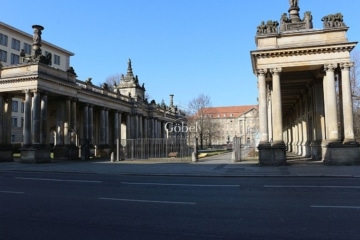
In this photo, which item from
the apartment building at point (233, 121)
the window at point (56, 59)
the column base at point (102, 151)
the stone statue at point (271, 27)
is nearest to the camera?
the stone statue at point (271, 27)

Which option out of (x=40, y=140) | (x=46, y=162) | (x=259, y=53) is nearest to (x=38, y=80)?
(x=40, y=140)

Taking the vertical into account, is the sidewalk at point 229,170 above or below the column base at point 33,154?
below

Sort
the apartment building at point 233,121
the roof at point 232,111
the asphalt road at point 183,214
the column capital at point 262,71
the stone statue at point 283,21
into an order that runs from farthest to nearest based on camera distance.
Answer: the roof at point 232,111 < the apartment building at point 233,121 < the stone statue at point 283,21 < the column capital at point 262,71 < the asphalt road at point 183,214

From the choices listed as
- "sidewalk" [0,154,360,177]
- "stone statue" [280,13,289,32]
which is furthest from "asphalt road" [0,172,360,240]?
"stone statue" [280,13,289,32]

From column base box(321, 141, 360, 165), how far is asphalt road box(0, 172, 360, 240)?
41.9ft

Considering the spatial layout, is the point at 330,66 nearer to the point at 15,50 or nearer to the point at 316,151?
the point at 316,151

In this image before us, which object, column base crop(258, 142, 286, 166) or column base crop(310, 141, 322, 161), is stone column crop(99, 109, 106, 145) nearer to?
column base crop(258, 142, 286, 166)

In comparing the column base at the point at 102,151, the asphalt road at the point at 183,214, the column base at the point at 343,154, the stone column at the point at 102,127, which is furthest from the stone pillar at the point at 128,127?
the asphalt road at the point at 183,214

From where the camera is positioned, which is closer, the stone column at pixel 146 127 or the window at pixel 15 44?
the stone column at pixel 146 127

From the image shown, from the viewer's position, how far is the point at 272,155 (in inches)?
982

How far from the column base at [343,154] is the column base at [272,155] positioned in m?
3.25

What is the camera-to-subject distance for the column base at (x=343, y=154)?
2405 centimetres

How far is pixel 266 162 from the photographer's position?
82.0ft

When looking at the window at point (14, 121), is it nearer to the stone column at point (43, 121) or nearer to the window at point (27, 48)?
the window at point (27, 48)
